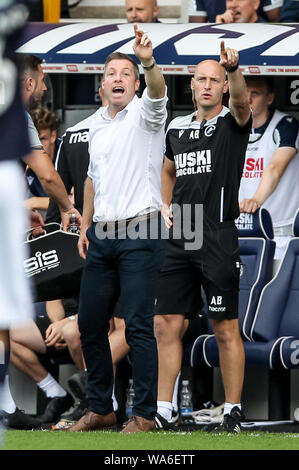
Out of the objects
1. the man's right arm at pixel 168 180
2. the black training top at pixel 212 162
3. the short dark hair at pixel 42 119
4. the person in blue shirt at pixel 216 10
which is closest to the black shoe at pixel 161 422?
the black training top at pixel 212 162

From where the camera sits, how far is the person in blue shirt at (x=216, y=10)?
416 inches

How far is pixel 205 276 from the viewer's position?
7.74m

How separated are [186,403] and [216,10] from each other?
11.5ft

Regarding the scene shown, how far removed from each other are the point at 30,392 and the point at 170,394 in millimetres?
2057

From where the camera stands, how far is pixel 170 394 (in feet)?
25.4

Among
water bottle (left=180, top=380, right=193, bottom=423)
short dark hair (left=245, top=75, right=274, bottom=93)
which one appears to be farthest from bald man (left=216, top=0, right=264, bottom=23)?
water bottle (left=180, top=380, right=193, bottom=423)

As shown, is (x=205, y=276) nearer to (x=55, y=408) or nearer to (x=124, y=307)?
(x=124, y=307)

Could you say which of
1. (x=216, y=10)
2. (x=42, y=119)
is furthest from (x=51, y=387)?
(x=216, y=10)

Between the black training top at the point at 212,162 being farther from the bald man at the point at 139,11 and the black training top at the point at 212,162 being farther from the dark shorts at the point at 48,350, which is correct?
the bald man at the point at 139,11

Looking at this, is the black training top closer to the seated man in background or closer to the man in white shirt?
the man in white shirt

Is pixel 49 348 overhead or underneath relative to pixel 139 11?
underneath

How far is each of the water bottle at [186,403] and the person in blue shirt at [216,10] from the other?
3.27 meters
